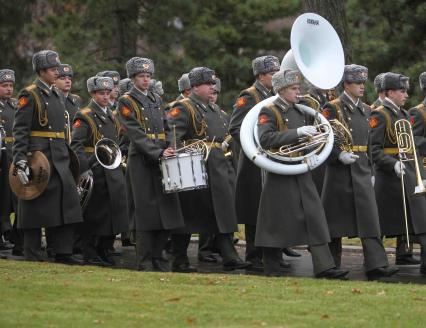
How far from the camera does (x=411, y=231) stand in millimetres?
15328

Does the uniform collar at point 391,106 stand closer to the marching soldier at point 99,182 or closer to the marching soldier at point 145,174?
the marching soldier at point 145,174

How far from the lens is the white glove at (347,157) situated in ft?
47.0

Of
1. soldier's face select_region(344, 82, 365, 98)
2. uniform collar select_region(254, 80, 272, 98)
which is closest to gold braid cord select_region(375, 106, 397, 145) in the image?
soldier's face select_region(344, 82, 365, 98)

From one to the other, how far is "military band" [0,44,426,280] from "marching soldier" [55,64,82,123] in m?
0.78

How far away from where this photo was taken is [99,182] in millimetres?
16203

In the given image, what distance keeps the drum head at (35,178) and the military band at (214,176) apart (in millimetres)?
14

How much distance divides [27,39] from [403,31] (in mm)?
9098

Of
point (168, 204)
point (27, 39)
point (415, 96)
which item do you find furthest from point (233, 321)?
point (27, 39)

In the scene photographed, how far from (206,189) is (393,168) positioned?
210 centimetres

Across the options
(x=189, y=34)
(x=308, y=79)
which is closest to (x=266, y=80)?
(x=308, y=79)

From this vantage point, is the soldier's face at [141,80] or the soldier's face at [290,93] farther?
the soldier's face at [141,80]

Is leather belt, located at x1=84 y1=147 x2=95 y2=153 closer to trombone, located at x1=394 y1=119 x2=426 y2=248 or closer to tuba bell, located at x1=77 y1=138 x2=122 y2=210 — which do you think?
tuba bell, located at x1=77 y1=138 x2=122 y2=210

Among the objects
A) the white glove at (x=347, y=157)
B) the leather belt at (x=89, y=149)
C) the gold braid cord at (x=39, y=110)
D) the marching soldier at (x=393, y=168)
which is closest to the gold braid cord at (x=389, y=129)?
the marching soldier at (x=393, y=168)

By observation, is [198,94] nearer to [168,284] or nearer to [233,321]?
[168,284]
